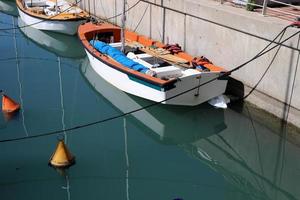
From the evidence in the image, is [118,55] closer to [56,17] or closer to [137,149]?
[137,149]

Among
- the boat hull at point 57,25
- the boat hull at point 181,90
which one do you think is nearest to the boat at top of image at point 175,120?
the boat hull at point 181,90

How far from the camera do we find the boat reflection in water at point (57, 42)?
1656 cm

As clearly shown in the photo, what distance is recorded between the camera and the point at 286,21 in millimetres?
10133

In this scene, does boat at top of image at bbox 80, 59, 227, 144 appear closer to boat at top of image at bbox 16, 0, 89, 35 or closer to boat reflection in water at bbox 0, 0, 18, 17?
boat at top of image at bbox 16, 0, 89, 35

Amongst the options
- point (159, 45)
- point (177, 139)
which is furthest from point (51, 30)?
point (177, 139)

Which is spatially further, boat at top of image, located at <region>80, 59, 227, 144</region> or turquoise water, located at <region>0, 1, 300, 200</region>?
boat at top of image, located at <region>80, 59, 227, 144</region>

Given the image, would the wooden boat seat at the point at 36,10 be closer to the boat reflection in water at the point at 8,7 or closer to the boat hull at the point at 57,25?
the boat hull at the point at 57,25

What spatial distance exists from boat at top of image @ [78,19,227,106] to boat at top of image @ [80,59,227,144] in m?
0.40

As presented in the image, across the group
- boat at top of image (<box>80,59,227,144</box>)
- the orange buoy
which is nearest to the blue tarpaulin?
boat at top of image (<box>80,59,227,144</box>)

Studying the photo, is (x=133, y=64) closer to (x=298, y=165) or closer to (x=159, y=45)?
(x=159, y=45)

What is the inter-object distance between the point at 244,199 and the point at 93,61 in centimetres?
690

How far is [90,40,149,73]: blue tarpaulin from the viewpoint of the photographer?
11.0 m

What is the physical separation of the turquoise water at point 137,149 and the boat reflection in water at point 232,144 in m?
0.02

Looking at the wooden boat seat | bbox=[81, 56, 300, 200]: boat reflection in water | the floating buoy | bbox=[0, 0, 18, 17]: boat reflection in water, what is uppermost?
the wooden boat seat
